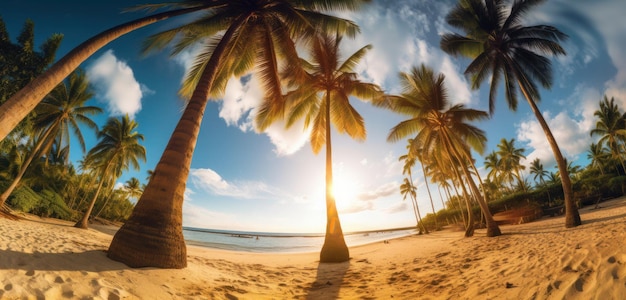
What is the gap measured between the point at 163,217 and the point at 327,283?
3643 mm

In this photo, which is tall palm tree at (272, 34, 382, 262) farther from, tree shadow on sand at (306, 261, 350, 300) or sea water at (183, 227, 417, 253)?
sea water at (183, 227, 417, 253)

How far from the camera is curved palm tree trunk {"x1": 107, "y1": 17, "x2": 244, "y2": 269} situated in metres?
3.60

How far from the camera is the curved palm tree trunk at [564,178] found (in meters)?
8.02

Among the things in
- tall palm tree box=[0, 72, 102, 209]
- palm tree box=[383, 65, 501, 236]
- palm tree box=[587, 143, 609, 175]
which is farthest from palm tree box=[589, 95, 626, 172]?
tall palm tree box=[0, 72, 102, 209]

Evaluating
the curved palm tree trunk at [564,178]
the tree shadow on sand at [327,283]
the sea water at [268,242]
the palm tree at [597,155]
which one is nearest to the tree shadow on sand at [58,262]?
the tree shadow on sand at [327,283]

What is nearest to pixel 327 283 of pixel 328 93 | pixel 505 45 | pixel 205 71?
pixel 205 71

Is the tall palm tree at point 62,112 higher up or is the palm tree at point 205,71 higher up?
the tall palm tree at point 62,112

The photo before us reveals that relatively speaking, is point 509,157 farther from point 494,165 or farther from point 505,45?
point 505,45

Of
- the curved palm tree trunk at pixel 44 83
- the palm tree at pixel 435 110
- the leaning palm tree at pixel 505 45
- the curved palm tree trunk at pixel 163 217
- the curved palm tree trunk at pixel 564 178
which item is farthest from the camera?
the palm tree at pixel 435 110

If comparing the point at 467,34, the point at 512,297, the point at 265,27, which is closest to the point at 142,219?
the point at 512,297

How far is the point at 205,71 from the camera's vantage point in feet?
18.8

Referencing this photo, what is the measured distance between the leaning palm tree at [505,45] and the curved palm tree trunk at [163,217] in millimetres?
12893

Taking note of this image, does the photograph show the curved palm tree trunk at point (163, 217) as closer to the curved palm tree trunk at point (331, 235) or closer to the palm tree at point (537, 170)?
the curved palm tree trunk at point (331, 235)

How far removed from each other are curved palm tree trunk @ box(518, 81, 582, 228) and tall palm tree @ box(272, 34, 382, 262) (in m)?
6.55
